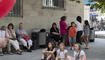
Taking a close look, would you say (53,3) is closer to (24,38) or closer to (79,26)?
(79,26)

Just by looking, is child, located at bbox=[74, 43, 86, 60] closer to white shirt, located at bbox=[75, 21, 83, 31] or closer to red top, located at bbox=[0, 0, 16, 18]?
red top, located at bbox=[0, 0, 16, 18]

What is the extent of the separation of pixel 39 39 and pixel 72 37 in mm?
1546

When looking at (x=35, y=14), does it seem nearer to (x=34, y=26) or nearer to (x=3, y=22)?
(x=34, y=26)

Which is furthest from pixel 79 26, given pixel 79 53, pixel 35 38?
pixel 79 53

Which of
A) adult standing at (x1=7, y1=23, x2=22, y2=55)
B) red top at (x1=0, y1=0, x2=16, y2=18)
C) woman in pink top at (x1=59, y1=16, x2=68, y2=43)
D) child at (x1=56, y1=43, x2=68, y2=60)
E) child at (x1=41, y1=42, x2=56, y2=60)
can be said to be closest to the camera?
red top at (x1=0, y1=0, x2=16, y2=18)

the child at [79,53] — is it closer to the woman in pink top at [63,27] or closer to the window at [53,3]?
the woman in pink top at [63,27]

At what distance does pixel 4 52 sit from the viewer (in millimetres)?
9969

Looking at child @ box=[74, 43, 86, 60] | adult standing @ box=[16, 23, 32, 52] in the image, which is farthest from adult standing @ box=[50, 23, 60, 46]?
child @ box=[74, 43, 86, 60]

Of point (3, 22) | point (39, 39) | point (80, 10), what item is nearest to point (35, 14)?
point (39, 39)

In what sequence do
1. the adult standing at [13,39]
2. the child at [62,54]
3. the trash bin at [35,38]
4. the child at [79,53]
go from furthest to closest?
the trash bin at [35,38], the adult standing at [13,39], the child at [62,54], the child at [79,53]

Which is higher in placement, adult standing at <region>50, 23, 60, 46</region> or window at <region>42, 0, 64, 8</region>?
window at <region>42, 0, 64, 8</region>

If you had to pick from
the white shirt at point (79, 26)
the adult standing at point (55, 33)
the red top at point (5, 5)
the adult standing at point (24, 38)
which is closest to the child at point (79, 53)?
the adult standing at point (24, 38)

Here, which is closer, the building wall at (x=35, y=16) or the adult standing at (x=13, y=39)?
the adult standing at (x=13, y=39)

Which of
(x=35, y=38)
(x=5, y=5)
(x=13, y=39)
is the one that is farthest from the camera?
(x=35, y=38)
